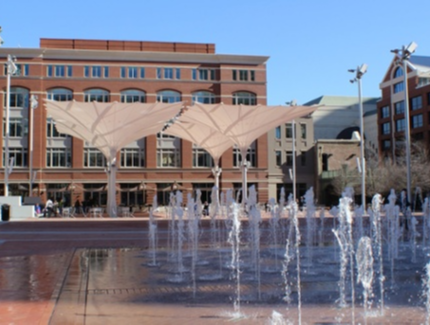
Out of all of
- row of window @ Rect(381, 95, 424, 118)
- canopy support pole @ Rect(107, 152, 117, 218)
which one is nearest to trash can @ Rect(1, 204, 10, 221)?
canopy support pole @ Rect(107, 152, 117, 218)

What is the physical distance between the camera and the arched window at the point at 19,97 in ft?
181

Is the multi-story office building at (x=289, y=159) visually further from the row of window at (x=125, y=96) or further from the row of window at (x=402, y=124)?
the row of window at (x=402, y=124)

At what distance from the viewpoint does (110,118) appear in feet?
110

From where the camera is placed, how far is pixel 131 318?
22.9 ft

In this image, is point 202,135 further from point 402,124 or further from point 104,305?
point 402,124

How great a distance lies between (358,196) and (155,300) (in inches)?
1975

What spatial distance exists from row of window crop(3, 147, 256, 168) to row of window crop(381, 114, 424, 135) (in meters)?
22.1

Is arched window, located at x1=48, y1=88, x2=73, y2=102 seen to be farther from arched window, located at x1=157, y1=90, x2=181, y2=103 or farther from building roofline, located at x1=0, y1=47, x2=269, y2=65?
arched window, located at x1=157, y1=90, x2=181, y2=103

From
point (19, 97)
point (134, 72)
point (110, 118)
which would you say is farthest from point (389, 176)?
point (19, 97)

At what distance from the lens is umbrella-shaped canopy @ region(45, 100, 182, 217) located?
1262 inches

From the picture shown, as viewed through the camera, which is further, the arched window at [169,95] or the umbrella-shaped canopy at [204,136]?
the arched window at [169,95]

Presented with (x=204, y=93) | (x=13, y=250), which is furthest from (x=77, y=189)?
(x=13, y=250)

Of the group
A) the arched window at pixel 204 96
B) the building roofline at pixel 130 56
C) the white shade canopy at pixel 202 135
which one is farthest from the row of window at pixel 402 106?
the white shade canopy at pixel 202 135

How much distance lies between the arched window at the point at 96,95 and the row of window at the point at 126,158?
214 inches
